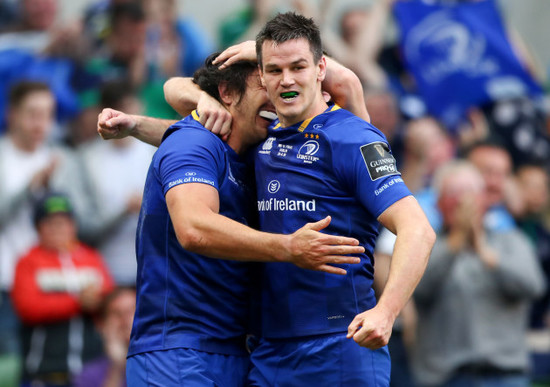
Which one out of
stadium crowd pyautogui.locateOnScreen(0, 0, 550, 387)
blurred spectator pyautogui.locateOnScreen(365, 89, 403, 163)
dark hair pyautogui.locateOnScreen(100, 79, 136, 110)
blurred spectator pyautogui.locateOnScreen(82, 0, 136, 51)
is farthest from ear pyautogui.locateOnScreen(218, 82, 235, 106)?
blurred spectator pyautogui.locateOnScreen(82, 0, 136, 51)

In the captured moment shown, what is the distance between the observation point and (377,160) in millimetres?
4094

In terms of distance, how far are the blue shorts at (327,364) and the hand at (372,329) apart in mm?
553

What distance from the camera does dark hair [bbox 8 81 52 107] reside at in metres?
8.03

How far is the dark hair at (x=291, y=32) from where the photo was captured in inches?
166

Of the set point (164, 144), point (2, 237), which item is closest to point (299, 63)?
point (164, 144)

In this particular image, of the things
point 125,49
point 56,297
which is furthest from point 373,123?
point 56,297

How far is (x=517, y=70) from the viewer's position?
10.5 metres

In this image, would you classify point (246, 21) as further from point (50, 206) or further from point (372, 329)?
point (372, 329)

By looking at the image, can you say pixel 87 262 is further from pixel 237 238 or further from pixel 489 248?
pixel 237 238

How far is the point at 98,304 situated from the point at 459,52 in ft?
16.7

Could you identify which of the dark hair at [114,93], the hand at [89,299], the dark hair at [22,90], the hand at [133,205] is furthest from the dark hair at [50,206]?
the dark hair at [114,93]

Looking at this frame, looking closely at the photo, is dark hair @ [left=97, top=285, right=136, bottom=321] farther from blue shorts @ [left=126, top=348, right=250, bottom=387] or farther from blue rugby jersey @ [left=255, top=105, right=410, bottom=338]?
blue rugby jersey @ [left=255, top=105, right=410, bottom=338]

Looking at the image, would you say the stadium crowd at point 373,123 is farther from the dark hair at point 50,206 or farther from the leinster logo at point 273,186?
the leinster logo at point 273,186

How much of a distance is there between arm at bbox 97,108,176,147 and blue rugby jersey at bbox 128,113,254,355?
0.37 meters
